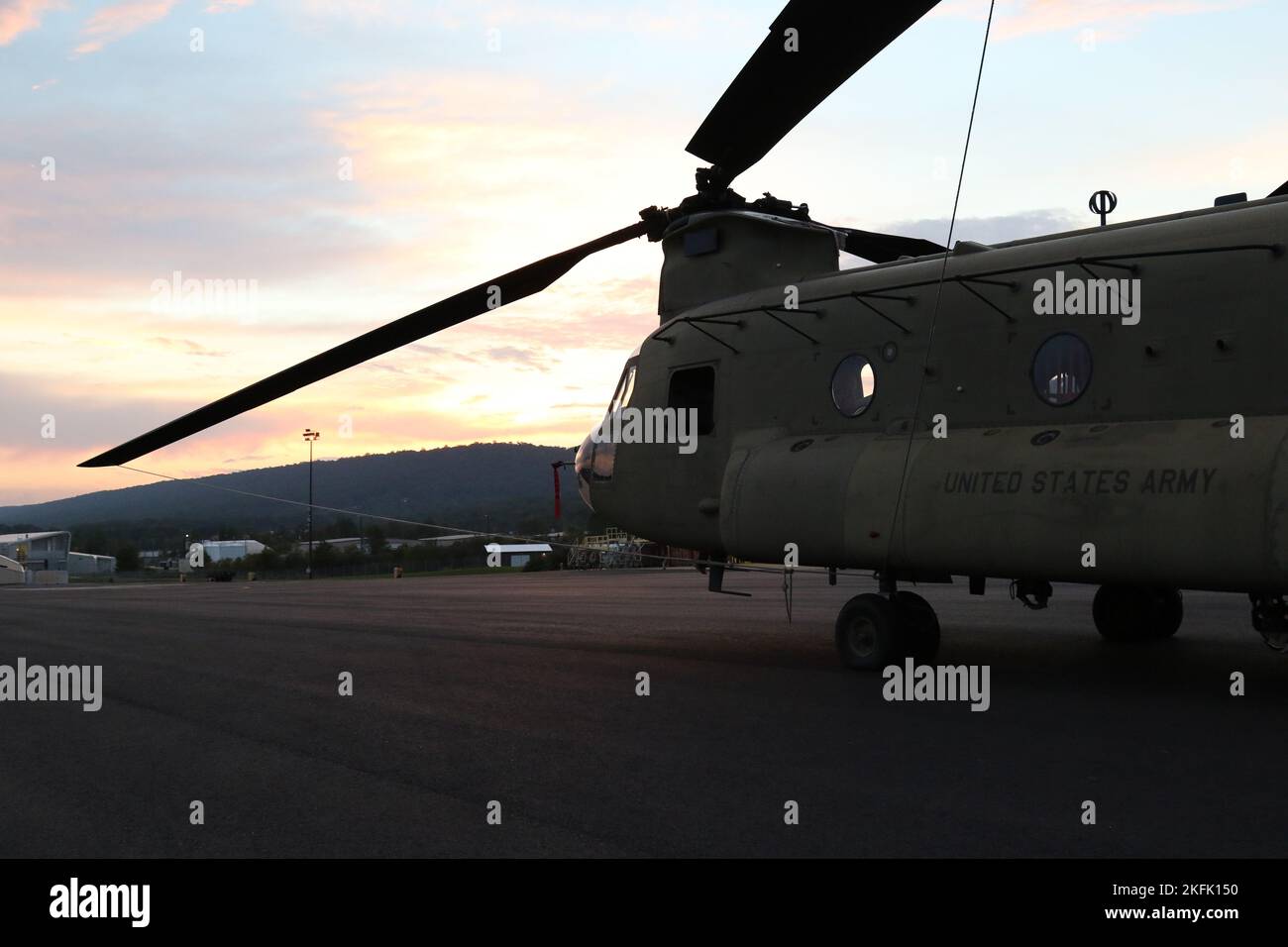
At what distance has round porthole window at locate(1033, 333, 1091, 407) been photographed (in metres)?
9.76

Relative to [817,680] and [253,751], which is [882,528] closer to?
[817,680]

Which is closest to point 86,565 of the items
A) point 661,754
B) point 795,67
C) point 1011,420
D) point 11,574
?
point 11,574

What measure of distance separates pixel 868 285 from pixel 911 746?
560 cm

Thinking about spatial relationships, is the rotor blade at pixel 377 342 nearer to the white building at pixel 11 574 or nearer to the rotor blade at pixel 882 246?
the rotor blade at pixel 882 246

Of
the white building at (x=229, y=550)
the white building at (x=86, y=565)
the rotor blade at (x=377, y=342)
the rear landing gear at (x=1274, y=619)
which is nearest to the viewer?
the rear landing gear at (x=1274, y=619)

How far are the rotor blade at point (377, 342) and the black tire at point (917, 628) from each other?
18.2 feet

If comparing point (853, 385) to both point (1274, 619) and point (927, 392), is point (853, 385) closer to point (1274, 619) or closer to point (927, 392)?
point (927, 392)

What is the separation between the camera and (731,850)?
5270mm

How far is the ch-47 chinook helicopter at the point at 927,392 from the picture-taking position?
860 centimetres

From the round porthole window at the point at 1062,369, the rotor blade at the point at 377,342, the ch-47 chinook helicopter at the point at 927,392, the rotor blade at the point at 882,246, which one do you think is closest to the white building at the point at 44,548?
the rotor blade at the point at 377,342

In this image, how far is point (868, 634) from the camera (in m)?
→ 10.8

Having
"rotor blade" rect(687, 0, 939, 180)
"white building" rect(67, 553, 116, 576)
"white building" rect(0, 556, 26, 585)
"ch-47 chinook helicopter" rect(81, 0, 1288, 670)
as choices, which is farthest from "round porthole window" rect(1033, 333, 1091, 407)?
"white building" rect(67, 553, 116, 576)

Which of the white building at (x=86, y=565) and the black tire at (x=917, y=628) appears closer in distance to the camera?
the black tire at (x=917, y=628)
